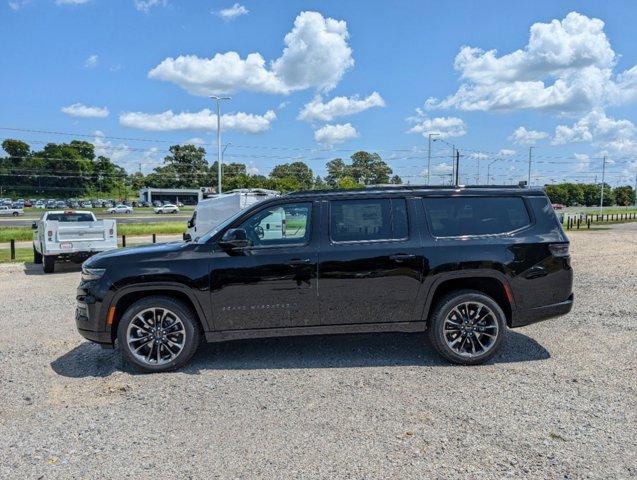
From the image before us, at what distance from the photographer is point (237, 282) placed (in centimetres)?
489

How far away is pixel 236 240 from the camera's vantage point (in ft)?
15.9

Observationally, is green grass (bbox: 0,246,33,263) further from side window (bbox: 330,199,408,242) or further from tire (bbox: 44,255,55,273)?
side window (bbox: 330,199,408,242)

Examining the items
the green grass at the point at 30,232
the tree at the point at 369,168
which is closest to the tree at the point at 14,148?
the tree at the point at 369,168

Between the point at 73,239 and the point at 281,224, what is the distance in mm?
9550

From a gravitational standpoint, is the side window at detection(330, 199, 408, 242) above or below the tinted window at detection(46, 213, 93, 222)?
above

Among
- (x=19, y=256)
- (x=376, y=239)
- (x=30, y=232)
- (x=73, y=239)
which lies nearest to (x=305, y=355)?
(x=376, y=239)

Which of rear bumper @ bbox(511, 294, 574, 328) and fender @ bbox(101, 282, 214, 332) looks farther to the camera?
rear bumper @ bbox(511, 294, 574, 328)

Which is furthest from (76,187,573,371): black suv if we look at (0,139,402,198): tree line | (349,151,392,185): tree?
(349,151,392,185): tree

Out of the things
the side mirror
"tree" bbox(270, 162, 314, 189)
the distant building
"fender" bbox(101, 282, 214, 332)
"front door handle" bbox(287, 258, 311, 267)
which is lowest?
"fender" bbox(101, 282, 214, 332)

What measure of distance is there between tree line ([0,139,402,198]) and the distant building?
296 inches

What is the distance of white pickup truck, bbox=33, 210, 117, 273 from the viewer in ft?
41.1

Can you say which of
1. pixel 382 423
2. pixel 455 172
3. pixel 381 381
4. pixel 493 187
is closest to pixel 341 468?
pixel 382 423

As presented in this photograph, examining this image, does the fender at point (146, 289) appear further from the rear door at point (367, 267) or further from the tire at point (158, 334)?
the rear door at point (367, 267)

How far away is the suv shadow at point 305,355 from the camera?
512 cm
